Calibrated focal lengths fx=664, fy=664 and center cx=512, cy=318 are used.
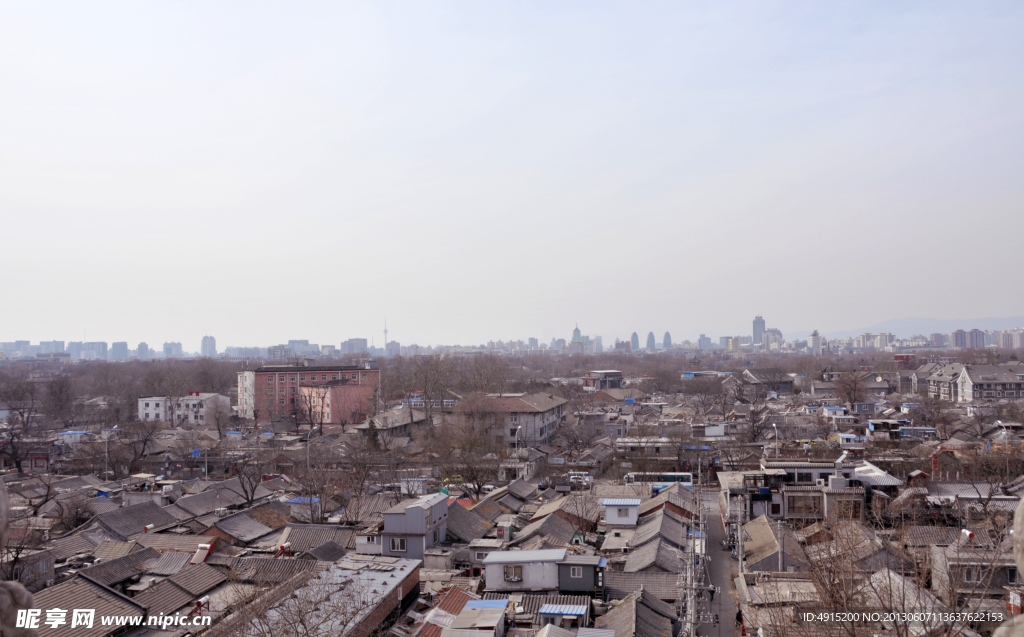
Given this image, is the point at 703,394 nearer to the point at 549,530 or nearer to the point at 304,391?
the point at 304,391

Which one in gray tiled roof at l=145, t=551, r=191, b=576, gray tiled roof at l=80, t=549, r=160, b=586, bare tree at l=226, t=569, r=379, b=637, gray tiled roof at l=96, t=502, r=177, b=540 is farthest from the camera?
gray tiled roof at l=96, t=502, r=177, b=540

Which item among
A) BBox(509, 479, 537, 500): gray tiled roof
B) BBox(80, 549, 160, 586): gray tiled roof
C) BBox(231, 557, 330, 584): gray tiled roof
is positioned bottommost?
BBox(509, 479, 537, 500): gray tiled roof

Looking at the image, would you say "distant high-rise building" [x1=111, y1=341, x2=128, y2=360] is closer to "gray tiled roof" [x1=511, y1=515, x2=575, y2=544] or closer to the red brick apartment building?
the red brick apartment building

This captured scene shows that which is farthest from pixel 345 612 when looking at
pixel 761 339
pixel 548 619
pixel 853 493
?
pixel 761 339

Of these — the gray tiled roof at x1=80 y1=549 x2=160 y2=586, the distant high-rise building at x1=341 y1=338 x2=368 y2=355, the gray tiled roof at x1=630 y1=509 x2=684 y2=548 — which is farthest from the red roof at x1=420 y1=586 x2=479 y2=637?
the distant high-rise building at x1=341 y1=338 x2=368 y2=355

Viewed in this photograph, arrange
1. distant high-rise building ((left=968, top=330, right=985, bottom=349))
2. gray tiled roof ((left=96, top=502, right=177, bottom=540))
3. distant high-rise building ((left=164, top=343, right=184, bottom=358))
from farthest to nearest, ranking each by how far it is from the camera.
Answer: distant high-rise building ((left=164, top=343, right=184, bottom=358))
distant high-rise building ((left=968, top=330, right=985, bottom=349))
gray tiled roof ((left=96, top=502, right=177, bottom=540))

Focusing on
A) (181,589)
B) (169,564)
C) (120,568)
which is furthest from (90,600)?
(169,564)
